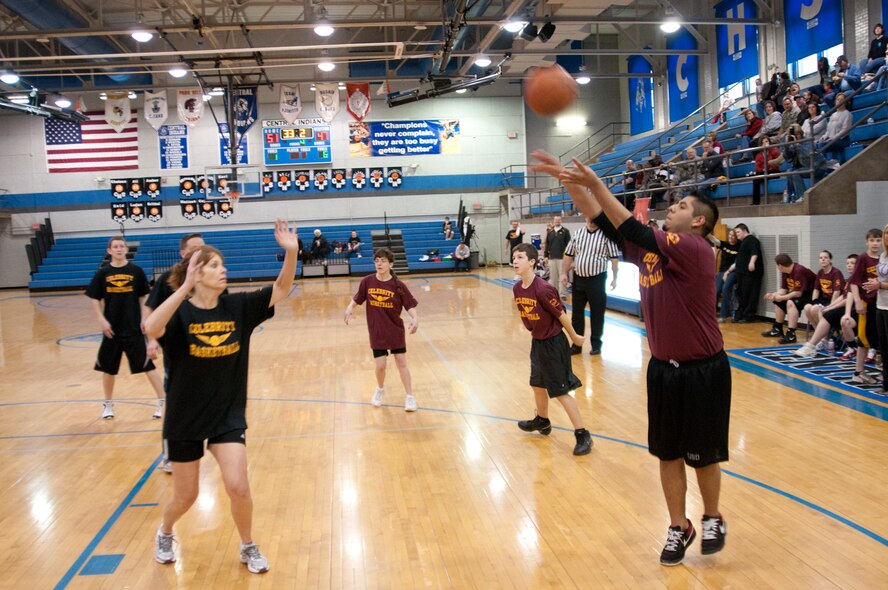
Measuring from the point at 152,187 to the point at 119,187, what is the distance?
1256mm

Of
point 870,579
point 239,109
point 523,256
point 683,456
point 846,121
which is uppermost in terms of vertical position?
point 239,109

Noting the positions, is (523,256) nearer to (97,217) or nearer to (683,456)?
(683,456)

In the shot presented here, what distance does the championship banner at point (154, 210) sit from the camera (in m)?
29.6

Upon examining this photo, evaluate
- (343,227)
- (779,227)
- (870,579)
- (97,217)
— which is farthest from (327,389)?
(97,217)

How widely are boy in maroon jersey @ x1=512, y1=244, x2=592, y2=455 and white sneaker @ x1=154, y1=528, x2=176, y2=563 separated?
3021mm

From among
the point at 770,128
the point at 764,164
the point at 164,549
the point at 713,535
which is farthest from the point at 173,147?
the point at 713,535

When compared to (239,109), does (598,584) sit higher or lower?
lower

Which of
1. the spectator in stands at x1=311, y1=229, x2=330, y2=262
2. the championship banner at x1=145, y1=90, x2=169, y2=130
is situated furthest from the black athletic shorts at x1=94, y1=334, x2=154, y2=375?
the spectator in stands at x1=311, y1=229, x2=330, y2=262

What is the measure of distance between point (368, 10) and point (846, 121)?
52.7 ft

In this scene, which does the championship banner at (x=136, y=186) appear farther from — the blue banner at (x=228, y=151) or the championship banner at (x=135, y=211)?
the blue banner at (x=228, y=151)

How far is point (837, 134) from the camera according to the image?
39.7 ft

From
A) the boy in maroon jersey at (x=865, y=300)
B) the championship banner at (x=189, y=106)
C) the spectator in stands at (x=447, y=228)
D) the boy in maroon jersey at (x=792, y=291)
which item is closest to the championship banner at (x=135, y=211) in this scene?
the championship banner at (x=189, y=106)

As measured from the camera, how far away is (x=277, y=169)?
29.8 meters

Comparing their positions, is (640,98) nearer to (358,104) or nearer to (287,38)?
(358,104)
